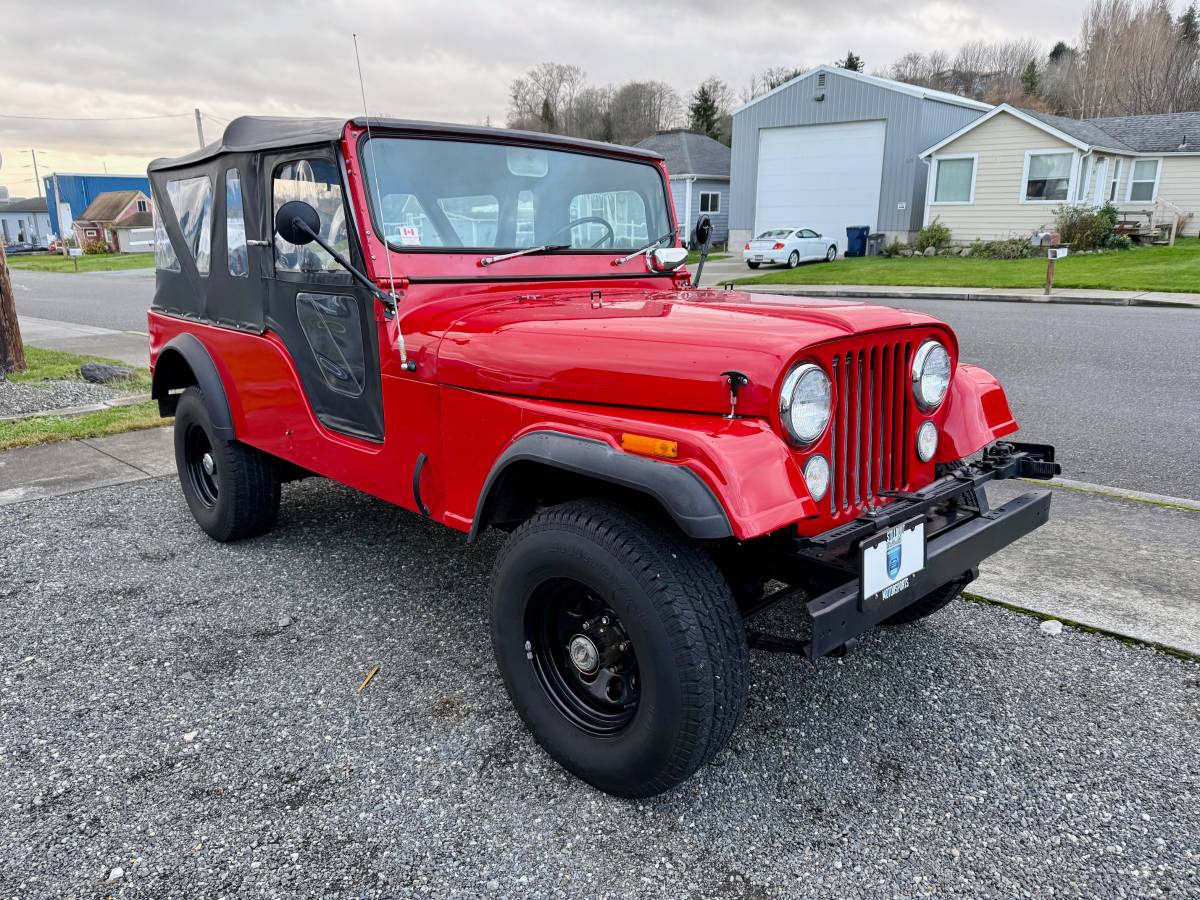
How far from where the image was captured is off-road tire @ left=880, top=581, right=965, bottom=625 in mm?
3010

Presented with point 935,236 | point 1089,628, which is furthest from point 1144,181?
point 1089,628

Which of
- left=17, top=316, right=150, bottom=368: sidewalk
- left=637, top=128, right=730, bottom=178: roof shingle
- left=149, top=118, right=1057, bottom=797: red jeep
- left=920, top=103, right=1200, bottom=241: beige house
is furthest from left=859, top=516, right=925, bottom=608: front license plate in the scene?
left=637, top=128, right=730, bottom=178: roof shingle

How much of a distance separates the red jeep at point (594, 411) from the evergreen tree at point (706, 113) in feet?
157

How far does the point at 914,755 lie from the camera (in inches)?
98.8

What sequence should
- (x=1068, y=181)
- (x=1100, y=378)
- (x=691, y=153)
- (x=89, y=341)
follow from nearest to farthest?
(x=1100, y=378) → (x=89, y=341) → (x=1068, y=181) → (x=691, y=153)

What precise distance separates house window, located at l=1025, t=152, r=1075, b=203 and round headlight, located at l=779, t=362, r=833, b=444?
81.9ft

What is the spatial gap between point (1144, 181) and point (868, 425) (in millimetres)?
29126

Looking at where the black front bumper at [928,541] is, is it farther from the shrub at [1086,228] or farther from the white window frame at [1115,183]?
the white window frame at [1115,183]

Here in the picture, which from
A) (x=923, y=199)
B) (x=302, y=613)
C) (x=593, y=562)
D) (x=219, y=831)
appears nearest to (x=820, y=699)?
(x=593, y=562)

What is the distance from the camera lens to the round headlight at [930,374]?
8.30 feet

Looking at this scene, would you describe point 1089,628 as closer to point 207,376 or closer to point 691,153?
point 207,376

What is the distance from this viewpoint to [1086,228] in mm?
21984

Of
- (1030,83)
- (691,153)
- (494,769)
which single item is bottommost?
(494,769)

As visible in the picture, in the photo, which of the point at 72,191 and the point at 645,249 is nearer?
the point at 645,249
